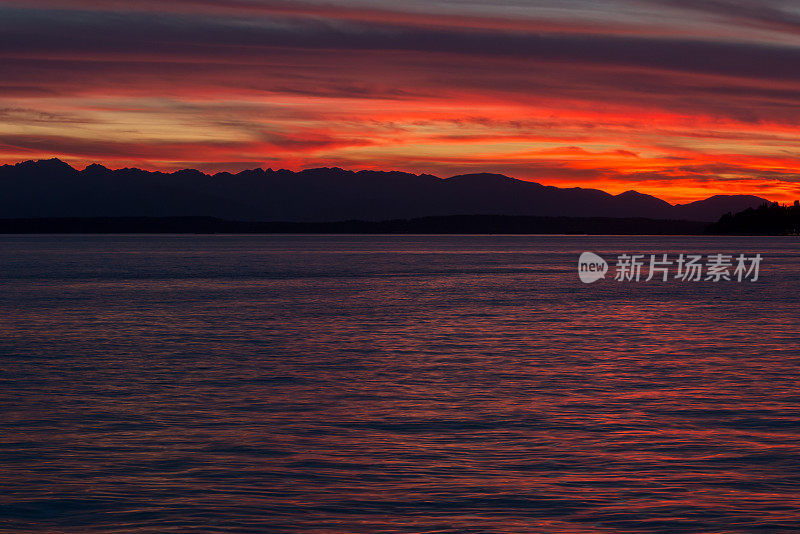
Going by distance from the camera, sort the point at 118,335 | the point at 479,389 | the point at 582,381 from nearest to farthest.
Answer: the point at 479,389
the point at 582,381
the point at 118,335

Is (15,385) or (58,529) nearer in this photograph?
(58,529)

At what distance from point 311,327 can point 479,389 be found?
20.9m

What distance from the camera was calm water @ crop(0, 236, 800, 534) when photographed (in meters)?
14.0

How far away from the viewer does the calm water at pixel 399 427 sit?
1397cm

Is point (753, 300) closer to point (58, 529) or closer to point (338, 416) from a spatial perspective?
point (338, 416)

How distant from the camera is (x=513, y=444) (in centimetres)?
1856

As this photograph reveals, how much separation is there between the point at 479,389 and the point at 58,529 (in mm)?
14179

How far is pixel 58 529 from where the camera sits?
43.2 ft

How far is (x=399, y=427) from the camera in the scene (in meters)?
20.2

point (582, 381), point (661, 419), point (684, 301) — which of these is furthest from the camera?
point (684, 301)

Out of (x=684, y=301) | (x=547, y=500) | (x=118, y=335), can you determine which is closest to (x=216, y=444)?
(x=547, y=500)

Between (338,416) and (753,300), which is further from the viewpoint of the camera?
(753,300)

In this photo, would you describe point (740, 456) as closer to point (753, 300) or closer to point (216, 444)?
point (216, 444)

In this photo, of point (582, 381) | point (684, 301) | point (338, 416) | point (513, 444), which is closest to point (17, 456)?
point (338, 416)
